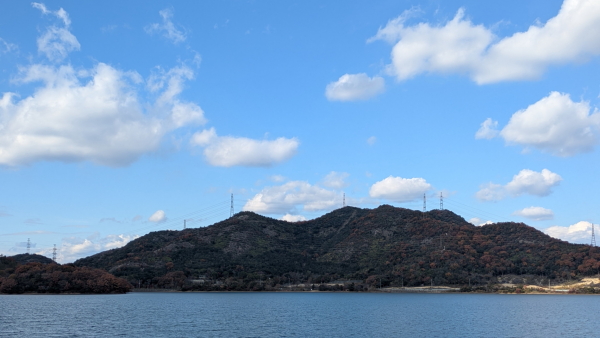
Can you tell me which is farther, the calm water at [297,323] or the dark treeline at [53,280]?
the dark treeline at [53,280]

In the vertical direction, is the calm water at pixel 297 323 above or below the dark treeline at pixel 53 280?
below

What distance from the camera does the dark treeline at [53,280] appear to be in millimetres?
164625

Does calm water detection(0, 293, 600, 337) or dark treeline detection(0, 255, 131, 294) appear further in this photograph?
dark treeline detection(0, 255, 131, 294)

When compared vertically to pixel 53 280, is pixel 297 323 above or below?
below

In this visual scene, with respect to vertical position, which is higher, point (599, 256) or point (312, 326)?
point (599, 256)

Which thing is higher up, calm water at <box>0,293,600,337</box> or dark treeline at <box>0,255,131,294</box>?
dark treeline at <box>0,255,131,294</box>

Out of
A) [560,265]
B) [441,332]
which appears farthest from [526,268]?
[441,332]

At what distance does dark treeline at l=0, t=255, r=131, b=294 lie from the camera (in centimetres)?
16462

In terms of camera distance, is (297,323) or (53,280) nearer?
(297,323)

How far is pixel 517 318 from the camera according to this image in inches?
3804

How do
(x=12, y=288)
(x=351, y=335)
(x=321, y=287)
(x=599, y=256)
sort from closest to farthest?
(x=351, y=335) < (x=12, y=288) < (x=599, y=256) < (x=321, y=287)

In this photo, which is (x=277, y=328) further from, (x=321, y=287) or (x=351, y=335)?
(x=321, y=287)

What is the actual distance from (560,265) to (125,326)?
168 metres

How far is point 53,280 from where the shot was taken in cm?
16638
